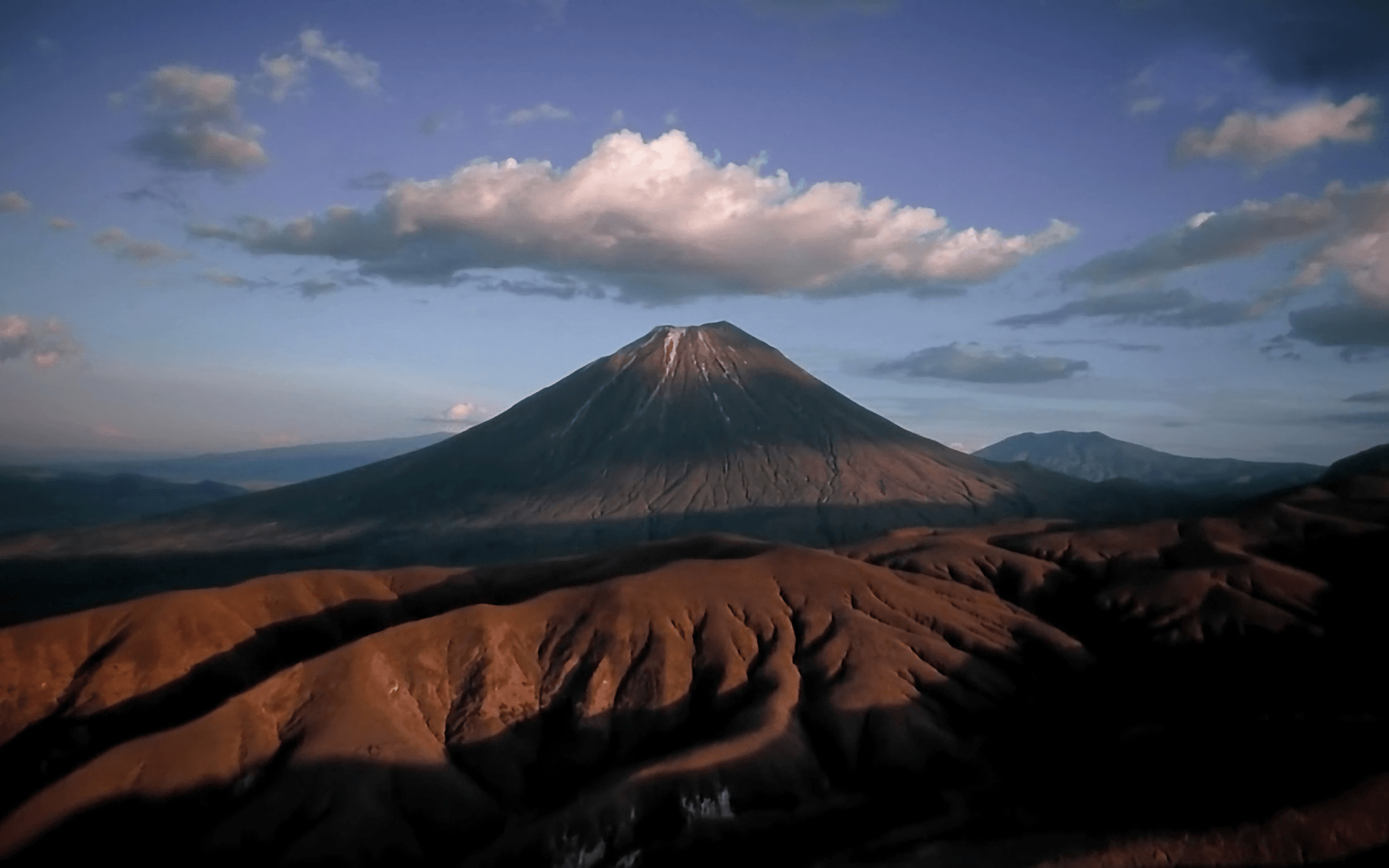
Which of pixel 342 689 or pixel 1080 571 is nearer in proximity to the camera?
pixel 342 689

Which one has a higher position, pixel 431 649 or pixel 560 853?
pixel 431 649

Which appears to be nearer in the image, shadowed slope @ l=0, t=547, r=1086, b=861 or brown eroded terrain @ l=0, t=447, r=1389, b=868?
brown eroded terrain @ l=0, t=447, r=1389, b=868

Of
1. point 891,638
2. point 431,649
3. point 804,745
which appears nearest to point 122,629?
point 431,649

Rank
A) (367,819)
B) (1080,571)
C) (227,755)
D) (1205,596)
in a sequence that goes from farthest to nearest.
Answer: (1080,571) → (1205,596) → (227,755) → (367,819)

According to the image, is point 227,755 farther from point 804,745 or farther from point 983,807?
point 983,807

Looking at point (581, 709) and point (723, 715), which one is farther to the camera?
point (581, 709)

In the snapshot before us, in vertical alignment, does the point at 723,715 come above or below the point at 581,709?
below

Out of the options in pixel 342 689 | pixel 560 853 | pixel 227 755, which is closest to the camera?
pixel 560 853

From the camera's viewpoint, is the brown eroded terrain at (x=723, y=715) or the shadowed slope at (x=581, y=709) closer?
the brown eroded terrain at (x=723, y=715)
